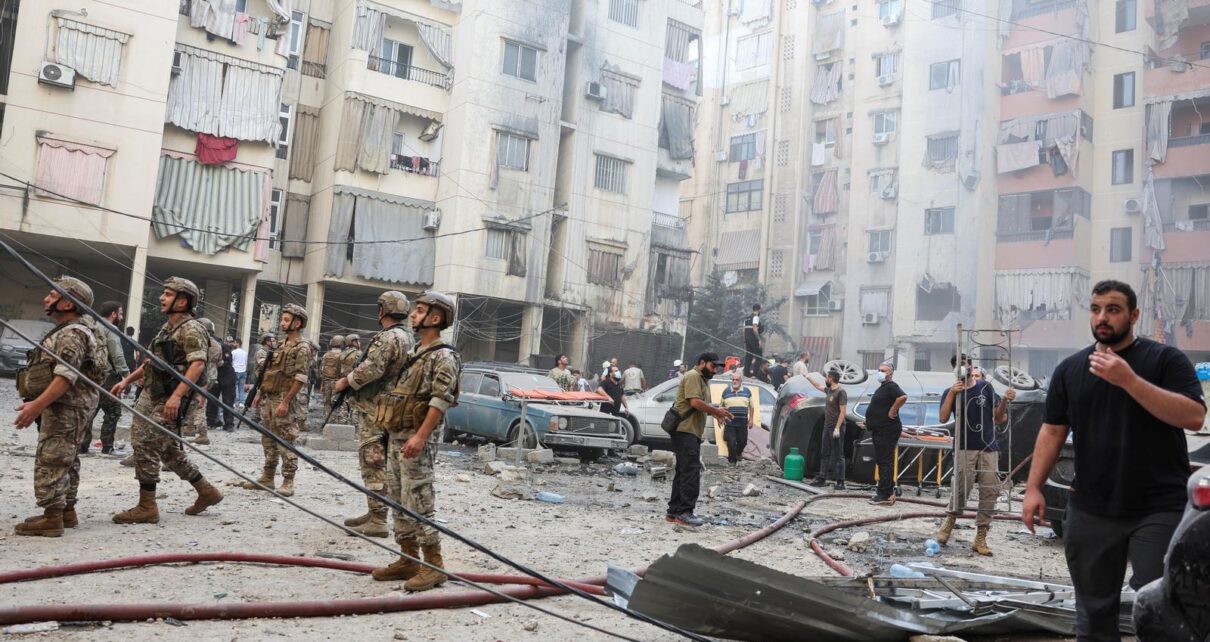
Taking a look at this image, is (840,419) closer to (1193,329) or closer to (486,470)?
(486,470)

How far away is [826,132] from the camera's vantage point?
1793 inches

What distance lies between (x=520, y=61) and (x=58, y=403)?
26.9 meters

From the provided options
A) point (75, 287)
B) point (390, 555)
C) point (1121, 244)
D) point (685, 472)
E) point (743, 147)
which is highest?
point (743, 147)

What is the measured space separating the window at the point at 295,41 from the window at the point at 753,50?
24.6 m

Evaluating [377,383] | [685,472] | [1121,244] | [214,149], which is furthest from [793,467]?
[1121,244]

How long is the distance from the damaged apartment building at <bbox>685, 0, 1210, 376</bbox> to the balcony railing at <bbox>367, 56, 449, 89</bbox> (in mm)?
19650

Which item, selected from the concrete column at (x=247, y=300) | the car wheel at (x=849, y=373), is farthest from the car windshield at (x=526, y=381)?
the concrete column at (x=247, y=300)

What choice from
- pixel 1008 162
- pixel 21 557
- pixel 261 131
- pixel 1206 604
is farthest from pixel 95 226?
pixel 1008 162

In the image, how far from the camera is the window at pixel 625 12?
34.6m

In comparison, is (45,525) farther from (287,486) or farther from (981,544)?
(981,544)

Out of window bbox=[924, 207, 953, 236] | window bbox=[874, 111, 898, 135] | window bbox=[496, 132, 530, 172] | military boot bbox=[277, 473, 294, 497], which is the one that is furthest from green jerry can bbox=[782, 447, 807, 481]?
window bbox=[874, 111, 898, 135]

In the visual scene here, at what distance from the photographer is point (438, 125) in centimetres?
3120

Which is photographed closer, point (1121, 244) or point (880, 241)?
point (1121, 244)

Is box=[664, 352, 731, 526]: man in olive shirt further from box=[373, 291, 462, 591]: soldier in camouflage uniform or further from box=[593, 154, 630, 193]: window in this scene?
box=[593, 154, 630, 193]: window
